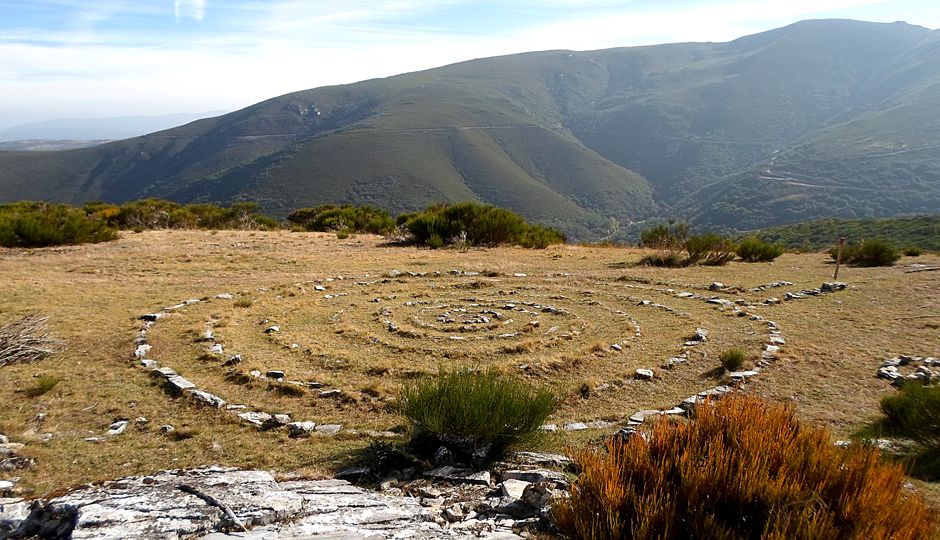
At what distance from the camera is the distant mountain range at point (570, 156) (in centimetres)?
8700

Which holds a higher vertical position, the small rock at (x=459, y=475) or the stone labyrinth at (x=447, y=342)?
the small rock at (x=459, y=475)

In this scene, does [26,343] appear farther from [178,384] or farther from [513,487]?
[513,487]

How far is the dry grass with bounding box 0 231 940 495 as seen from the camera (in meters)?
6.17

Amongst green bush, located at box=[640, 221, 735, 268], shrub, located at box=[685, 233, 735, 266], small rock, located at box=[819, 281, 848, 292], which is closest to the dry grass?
small rock, located at box=[819, 281, 848, 292]

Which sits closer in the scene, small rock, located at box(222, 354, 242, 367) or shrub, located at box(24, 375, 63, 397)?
shrub, located at box(24, 375, 63, 397)

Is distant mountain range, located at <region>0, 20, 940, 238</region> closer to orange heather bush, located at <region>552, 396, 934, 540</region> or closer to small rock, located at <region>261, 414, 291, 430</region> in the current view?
small rock, located at <region>261, 414, 291, 430</region>

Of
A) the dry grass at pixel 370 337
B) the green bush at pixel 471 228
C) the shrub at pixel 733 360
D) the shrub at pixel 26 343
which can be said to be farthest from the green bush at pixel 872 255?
the shrub at pixel 26 343

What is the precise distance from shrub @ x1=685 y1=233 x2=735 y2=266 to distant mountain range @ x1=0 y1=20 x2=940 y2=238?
64462mm

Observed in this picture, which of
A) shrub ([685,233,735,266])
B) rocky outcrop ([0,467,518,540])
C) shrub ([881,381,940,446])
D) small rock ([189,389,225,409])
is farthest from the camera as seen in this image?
shrub ([685,233,735,266])

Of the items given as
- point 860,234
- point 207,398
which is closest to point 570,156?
point 860,234

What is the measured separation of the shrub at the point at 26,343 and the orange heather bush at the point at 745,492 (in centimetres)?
855

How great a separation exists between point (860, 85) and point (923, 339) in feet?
775

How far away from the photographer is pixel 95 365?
8.05m

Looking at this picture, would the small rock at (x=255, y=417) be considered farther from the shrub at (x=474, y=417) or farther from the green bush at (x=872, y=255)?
the green bush at (x=872, y=255)
